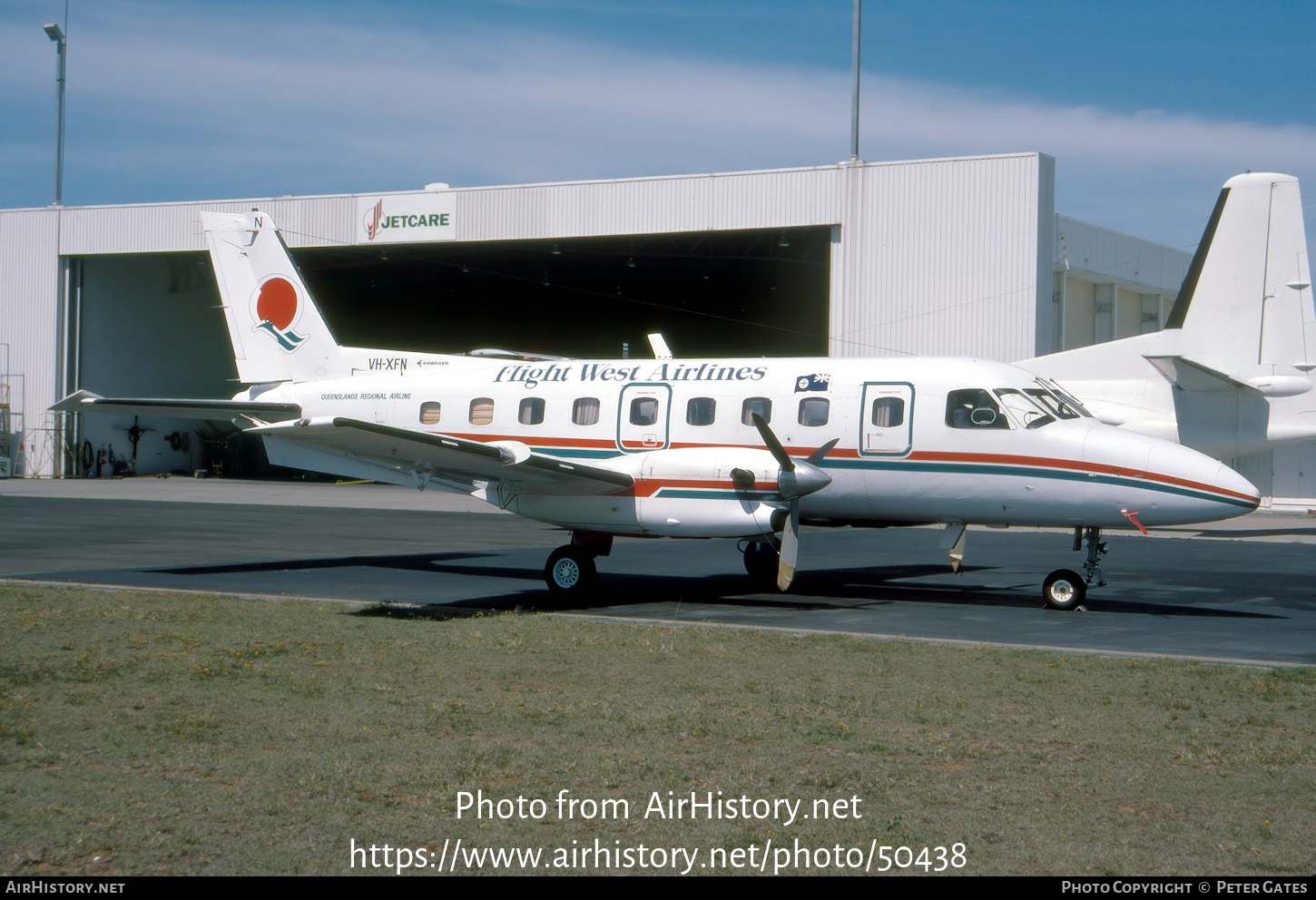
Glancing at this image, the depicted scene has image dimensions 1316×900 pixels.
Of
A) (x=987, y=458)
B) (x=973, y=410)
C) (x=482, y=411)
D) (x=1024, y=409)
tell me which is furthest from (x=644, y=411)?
(x=1024, y=409)

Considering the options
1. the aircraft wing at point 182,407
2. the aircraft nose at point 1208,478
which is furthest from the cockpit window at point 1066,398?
the aircraft wing at point 182,407

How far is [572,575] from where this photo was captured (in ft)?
49.8

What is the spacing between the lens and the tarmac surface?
13.1 metres

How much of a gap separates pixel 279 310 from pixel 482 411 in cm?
488

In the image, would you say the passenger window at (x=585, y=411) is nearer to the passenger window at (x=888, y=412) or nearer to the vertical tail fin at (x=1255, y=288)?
the passenger window at (x=888, y=412)

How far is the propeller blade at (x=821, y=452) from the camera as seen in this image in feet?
47.1

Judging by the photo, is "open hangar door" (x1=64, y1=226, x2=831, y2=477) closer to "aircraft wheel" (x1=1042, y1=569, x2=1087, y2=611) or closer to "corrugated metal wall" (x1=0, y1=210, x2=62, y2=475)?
"corrugated metal wall" (x1=0, y1=210, x2=62, y2=475)

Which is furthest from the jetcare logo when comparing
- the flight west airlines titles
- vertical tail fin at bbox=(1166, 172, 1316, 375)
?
vertical tail fin at bbox=(1166, 172, 1316, 375)

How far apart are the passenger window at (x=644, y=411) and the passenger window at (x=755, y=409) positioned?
4.22 feet

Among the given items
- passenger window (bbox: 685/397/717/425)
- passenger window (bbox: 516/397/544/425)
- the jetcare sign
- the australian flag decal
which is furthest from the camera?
the jetcare sign

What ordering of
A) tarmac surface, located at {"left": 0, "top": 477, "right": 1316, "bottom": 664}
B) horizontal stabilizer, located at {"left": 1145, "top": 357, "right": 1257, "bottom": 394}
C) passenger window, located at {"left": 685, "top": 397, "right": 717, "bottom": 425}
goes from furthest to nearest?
horizontal stabilizer, located at {"left": 1145, "top": 357, "right": 1257, "bottom": 394} < passenger window, located at {"left": 685, "top": 397, "right": 717, "bottom": 425} < tarmac surface, located at {"left": 0, "top": 477, "right": 1316, "bottom": 664}

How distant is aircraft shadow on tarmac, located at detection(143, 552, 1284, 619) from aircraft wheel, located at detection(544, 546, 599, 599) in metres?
0.21

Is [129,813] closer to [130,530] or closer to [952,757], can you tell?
[952,757]

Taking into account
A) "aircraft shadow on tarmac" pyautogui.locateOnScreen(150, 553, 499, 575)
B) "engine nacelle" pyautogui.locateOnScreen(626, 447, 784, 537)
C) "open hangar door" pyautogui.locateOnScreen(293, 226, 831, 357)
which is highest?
"open hangar door" pyautogui.locateOnScreen(293, 226, 831, 357)
